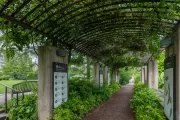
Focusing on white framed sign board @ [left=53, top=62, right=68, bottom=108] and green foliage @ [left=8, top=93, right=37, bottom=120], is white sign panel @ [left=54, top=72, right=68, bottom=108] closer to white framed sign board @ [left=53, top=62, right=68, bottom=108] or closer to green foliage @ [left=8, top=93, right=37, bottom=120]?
white framed sign board @ [left=53, top=62, right=68, bottom=108]

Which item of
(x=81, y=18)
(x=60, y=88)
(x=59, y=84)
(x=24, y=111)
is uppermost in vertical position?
(x=81, y=18)

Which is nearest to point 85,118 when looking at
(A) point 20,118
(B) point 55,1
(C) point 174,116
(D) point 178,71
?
(A) point 20,118

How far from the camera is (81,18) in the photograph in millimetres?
5473

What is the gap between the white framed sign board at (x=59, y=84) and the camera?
5.94 m

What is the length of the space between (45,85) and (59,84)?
0.68 meters

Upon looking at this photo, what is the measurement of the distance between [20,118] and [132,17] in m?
3.98

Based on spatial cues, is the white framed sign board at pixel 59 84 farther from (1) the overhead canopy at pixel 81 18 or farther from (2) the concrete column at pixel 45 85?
(1) the overhead canopy at pixel 81 18

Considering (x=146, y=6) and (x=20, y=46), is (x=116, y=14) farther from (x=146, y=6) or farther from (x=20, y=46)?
(x=20, y=46)

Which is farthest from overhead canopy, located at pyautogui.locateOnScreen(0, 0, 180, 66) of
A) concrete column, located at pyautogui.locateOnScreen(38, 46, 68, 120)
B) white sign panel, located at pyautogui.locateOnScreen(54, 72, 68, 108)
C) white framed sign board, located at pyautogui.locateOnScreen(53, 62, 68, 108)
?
white sign panel, located at pyautogui.locateOnScreen(54, 72, 68, 108)

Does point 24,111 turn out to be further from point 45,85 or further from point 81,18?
point 81,18

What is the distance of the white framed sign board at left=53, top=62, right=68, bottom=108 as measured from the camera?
5942 mm

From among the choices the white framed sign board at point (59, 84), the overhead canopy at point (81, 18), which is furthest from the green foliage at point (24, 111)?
the overhead canopy at point (81, 18)

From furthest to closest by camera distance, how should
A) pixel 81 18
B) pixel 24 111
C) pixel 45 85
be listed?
1. pixel 24 111
2. pixel 45 85
3. pixel 81 18

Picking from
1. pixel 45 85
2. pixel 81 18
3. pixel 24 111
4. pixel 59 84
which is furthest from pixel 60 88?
pixel 81 18
